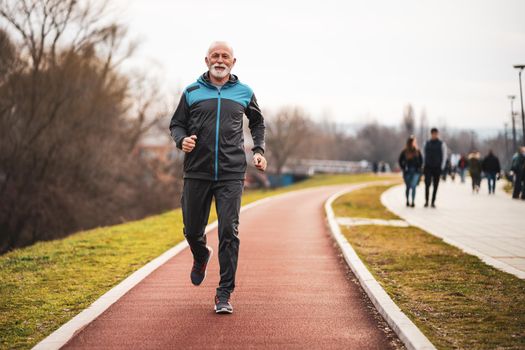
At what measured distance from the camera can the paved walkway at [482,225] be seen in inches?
376

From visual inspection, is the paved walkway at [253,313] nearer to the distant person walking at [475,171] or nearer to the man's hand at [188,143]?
the man's hand at [188,143]

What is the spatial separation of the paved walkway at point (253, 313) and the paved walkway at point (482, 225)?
7.50 ft

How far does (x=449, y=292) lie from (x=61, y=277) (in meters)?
4.60

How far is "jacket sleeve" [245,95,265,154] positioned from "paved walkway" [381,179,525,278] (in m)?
3.51

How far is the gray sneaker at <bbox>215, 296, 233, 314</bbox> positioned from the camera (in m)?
5.95

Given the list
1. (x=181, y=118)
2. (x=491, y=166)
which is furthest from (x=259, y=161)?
(x=491, y=166)

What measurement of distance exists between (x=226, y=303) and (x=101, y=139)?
28842mm

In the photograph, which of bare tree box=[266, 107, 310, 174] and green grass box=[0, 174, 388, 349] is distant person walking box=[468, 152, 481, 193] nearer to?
green grass box=[0, 174, 388, 349]

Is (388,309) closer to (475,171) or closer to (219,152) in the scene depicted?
(219,152)

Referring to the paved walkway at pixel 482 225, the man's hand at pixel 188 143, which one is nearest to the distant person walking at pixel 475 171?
the paved walkway at pixel 482 225

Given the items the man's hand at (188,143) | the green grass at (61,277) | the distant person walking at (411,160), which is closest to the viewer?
the green grass at (61,277)

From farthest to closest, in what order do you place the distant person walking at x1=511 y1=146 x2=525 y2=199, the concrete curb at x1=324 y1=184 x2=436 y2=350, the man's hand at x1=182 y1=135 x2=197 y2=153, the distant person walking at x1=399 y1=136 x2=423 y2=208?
the distant person walking at x1=511 y1=146 x2=525 y2=199, the distant person walking at x1=399 y1=136 x2=423 y2=208, the man's hand at x1=182 y1=135 x2=197 y2=153, the concrete curb at x1=324 y1=184 x2=436 y2=350

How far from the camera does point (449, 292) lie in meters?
6.74

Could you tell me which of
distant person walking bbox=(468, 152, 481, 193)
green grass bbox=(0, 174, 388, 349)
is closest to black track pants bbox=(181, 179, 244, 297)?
green grass bbox=(0, 174, 388, 349)
